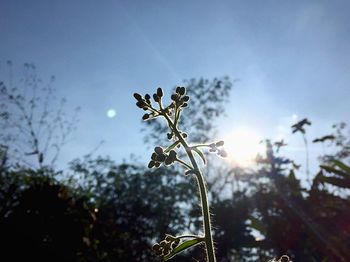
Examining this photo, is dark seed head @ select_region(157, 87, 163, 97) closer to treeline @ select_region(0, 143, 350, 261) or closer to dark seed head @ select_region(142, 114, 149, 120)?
dark seed head @ select_region(142, 114, 149, 120)

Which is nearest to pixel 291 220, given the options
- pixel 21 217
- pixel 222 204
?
pixel 21 217

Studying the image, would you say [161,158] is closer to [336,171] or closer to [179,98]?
[179,98]

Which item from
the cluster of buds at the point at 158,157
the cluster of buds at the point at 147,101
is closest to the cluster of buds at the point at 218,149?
the cluster of buds at the point at 158,157

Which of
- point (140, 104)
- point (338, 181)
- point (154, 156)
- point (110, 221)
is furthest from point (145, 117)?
point (110, 221)

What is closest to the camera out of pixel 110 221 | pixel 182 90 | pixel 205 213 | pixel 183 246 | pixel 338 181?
pixel 205 213

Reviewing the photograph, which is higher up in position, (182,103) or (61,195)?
(61,195)

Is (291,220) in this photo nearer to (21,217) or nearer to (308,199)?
(308,199)

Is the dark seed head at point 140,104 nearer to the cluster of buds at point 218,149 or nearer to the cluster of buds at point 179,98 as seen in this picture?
the cluster of buds at point 179,98

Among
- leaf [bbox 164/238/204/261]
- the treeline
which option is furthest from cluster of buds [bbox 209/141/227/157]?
the treeline
